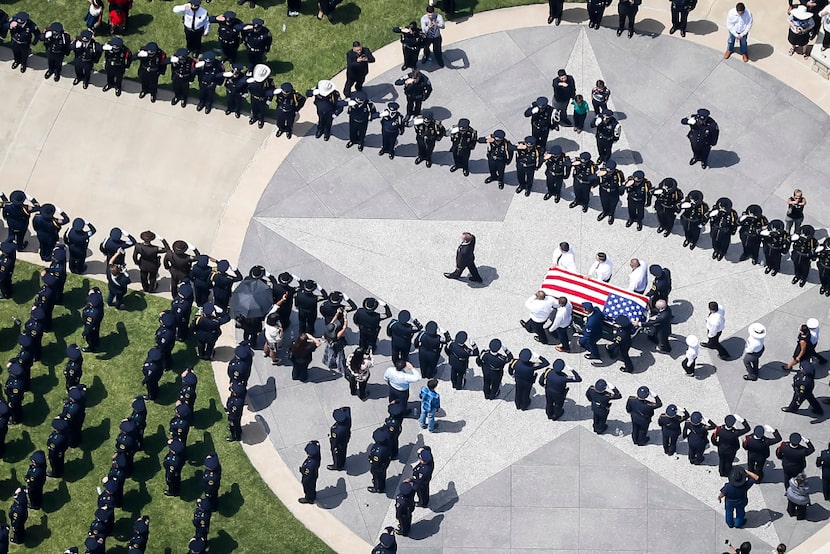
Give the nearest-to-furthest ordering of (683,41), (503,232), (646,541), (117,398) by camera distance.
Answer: (646,541)
(117,398)
(503,232)
(683,41)

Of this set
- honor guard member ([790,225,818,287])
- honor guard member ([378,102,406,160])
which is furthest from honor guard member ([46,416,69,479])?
honor guard member ([790,225,818,287])

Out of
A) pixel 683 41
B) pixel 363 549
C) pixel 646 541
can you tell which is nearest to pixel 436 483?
pixel 363 549

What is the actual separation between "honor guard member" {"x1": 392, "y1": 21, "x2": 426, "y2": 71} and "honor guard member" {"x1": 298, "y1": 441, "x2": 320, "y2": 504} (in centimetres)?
1209

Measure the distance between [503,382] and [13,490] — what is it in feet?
36.0

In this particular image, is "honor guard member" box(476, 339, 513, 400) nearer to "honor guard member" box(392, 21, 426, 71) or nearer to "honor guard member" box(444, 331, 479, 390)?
"honor guard member" box(444, 331, 479, 390)

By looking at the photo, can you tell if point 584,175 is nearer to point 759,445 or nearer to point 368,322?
point 368,322

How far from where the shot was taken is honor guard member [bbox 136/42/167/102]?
46375 millimetres

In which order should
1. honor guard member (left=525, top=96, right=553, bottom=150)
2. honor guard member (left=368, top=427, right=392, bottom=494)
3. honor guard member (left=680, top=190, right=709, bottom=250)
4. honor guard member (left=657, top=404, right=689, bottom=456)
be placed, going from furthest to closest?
honor guard member (left=525, top=96, right=553, bottom=150)
honor guard member (left=680, top=190, right=709, bottom=250)
honor guard member (left=657, top=404, right=689, bottom=456)
honor guard member (left=368, top=427, right=392, bottom=494)

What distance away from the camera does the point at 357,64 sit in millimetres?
46250

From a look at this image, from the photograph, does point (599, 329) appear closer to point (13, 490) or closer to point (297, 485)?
point (297, 485)

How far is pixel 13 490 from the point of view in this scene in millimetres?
40250

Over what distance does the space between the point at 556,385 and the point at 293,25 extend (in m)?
13.8

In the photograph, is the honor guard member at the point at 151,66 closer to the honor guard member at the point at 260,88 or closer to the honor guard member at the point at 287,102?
the honor guard member at the point at 260,88

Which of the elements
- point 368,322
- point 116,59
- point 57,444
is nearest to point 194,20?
point 116,59
